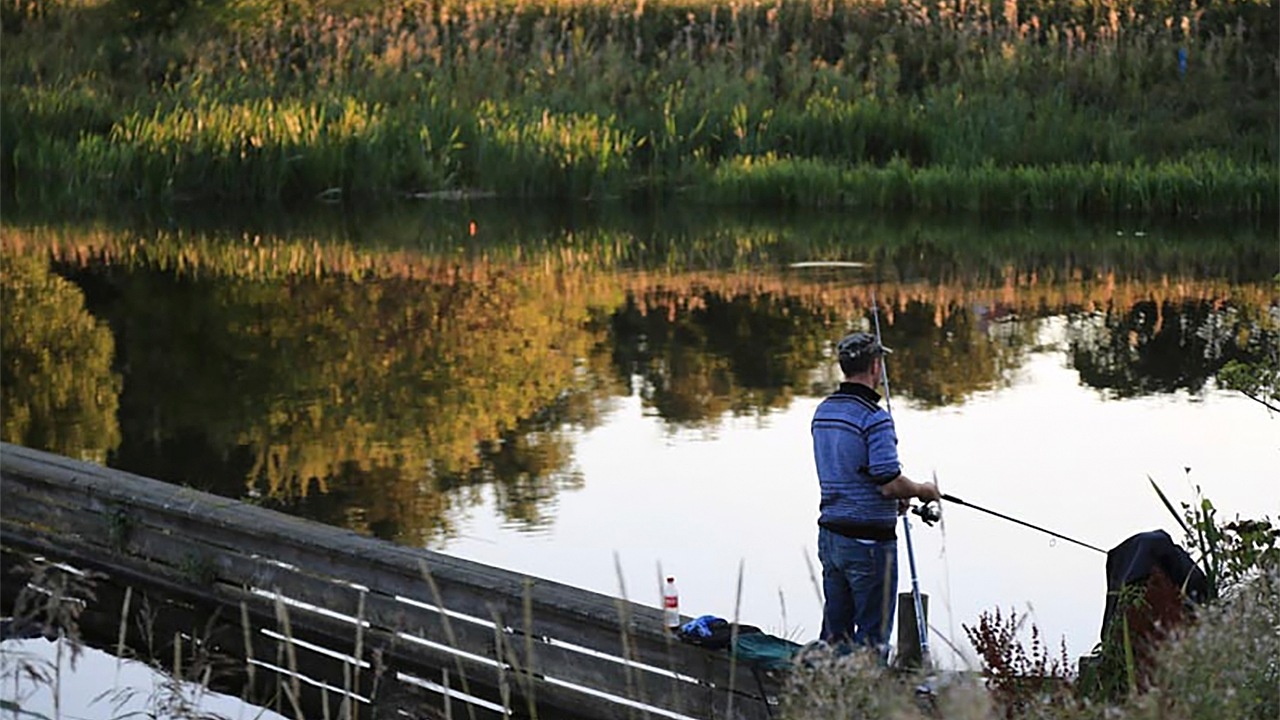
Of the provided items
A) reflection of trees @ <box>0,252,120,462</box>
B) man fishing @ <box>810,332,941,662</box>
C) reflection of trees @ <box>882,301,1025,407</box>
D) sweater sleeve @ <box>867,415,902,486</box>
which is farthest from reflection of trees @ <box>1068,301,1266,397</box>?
sweater sleeve @ <box>867,415,902,486</box>

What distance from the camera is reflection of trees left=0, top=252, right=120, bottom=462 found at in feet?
42.9

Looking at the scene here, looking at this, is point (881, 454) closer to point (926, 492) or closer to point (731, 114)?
point (926, 492)

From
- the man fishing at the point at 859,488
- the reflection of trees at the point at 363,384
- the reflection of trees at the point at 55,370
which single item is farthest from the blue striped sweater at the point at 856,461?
the reflection of trees at the point at 55,370

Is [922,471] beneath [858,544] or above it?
beneath

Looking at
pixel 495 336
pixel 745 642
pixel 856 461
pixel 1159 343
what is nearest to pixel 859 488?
pixel 856 461

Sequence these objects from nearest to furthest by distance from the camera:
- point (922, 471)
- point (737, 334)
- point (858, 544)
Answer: point (858, 544)
point (922, 471)
point (737, 334)

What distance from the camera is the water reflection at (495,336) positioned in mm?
12359

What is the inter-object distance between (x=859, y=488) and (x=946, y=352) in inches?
330

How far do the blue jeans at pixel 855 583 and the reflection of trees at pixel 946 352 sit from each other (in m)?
6.13

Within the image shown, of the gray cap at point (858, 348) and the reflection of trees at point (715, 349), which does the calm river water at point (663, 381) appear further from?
the gray cap at point (858, 348)

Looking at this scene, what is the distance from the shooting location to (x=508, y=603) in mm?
7949

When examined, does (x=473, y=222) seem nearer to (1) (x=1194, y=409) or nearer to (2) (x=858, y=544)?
(1) (x=1194, y=409)

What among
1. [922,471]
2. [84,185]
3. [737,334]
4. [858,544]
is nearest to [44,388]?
[737,334]

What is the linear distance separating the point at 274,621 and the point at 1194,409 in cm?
624
